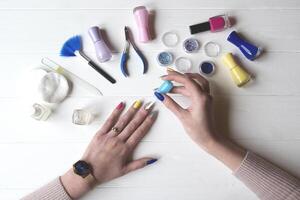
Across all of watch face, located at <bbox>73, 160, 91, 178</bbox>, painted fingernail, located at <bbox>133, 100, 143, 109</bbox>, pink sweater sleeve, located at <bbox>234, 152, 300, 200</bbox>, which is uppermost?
painted fingernail, located at <bbox>133, 100, 143, 109</bbox>

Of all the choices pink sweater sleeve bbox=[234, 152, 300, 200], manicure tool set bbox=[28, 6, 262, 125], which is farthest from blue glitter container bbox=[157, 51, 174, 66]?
pink sweater sleeve bbox=[234, 152, 300, 200]

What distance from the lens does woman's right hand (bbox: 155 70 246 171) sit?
914 millimetres

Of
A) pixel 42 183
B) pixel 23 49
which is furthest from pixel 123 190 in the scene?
pixel 23 49

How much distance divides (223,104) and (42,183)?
59 centimetres

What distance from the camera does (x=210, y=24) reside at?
999 millimetres

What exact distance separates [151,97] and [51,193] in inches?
15.5

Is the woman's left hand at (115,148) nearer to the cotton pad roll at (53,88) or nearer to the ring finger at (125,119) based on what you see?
the ring finger at (125,119)

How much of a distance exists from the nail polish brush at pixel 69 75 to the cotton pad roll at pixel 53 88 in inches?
0.6

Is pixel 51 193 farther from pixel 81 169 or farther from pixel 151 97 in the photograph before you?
pixel 151 97

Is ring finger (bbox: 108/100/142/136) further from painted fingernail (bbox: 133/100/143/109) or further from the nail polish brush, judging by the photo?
the nail polish brush

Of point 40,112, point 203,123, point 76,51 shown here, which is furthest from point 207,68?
point 40,112

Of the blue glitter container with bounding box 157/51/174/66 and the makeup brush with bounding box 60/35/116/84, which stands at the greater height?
the makeup brush with bounding box 60/35/116/84

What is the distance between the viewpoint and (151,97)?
992 mm

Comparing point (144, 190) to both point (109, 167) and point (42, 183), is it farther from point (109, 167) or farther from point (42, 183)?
point (42, 183)
